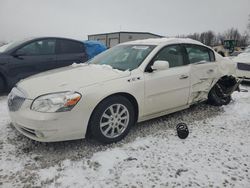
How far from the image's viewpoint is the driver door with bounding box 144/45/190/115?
335cm

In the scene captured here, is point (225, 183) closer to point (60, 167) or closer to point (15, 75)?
point (60, 167)

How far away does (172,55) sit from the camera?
3818 mm

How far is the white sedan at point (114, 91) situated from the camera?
266cm

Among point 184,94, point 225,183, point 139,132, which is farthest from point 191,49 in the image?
point 225,183

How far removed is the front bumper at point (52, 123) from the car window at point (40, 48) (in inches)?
124

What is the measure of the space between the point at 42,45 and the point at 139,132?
379 centimetres

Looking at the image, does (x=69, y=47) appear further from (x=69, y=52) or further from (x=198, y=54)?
(x=198, y=54)

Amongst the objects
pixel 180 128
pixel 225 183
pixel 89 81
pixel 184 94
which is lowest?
pixel 225 183

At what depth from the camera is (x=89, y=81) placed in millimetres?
2908

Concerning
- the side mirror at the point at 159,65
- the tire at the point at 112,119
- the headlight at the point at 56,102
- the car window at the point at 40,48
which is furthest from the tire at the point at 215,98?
the car window at the point at 40,48

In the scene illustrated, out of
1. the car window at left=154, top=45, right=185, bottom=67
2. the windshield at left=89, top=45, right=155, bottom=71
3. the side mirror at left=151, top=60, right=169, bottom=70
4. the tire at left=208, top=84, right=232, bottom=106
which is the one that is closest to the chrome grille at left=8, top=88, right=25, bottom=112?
the windshield at left=89, top=45, right=155, bottom=71

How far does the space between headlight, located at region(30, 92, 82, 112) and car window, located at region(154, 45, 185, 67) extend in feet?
5.11

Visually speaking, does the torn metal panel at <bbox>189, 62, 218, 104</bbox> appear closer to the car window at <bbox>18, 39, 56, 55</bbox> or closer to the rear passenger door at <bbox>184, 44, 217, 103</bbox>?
the rear passenger door at <bbox>184, 44, 217, 103</bbox>

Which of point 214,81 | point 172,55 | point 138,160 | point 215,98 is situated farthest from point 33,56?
point 215,98
